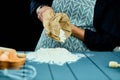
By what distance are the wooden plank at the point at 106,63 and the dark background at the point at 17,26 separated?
1.47 metres

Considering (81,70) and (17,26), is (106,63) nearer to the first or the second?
(81,70)

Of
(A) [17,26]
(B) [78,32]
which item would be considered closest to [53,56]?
(B) [78,32]

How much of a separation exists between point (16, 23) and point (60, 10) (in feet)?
3.45

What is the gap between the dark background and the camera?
2703mm

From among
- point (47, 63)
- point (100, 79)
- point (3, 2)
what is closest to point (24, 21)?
point (3, 2)

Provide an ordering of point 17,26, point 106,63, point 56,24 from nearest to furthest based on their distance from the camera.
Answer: point 106,63 → point 56,24 → point 17,26

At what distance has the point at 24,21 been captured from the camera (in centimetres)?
276

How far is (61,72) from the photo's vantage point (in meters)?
1.12

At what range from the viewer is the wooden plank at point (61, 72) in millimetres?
1061

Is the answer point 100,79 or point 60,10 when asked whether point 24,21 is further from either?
point 100,79

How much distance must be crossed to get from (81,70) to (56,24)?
0.33 metres

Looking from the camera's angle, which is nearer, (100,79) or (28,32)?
(100,79)

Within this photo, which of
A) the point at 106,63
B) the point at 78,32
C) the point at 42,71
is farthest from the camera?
the point at 78,32

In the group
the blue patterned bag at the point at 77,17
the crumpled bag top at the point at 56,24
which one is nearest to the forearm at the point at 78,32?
the blue patterned bag at the point at 77,17
